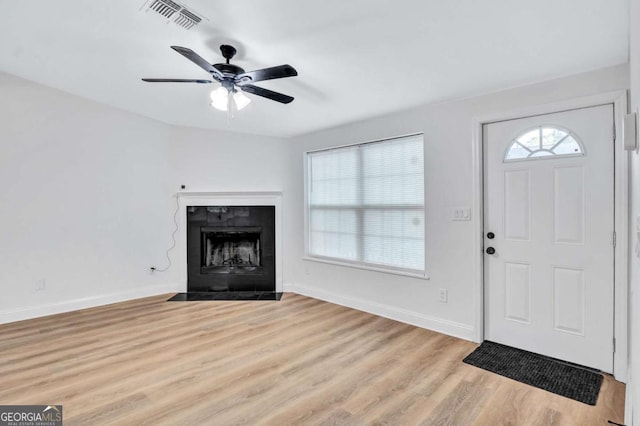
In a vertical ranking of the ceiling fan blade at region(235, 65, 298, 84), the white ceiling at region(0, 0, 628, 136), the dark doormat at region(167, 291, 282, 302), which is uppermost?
the white ceiling at region(0, 0, 628, 136)

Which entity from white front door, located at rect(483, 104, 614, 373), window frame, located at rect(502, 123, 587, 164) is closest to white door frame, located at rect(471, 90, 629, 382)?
white front door, located at rect(483, 104, 614, 373)

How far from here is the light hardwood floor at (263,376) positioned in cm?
189

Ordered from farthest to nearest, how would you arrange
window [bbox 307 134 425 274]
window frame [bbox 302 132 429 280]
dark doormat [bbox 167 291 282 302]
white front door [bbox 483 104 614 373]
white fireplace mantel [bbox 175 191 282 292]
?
1. white fireplace mantel [bbox 175 191 282 292]
2. dark doormat [bbox 167 291 282 302]
3. window [bbox 307 134 425 274]
4. window frame [bbox 302 132 429 280]
5. white front door [bbox 483 104 614 373]

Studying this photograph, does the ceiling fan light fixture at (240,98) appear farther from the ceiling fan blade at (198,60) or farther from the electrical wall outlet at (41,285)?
the electrical wall outlet at (41,285)

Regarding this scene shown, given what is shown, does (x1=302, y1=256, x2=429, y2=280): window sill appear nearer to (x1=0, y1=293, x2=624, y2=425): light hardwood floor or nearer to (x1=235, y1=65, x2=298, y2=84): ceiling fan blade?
(x1=0, y1=293, x2=624, y2=425): light hardwood floor

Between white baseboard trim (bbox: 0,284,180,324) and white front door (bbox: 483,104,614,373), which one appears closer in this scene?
white front door (bbox: 483,104,614,373)

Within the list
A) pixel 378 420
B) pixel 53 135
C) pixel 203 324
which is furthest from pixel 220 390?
pixel 53 135

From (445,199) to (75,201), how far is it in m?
4.33

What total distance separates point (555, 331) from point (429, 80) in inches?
92.4

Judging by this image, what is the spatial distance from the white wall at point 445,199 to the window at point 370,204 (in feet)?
0.46

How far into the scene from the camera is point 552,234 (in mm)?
2549

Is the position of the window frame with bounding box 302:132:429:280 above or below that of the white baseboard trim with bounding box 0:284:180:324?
above

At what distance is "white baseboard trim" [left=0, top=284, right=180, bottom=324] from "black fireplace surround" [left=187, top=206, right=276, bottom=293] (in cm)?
45

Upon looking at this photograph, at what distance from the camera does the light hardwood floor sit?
189cm
